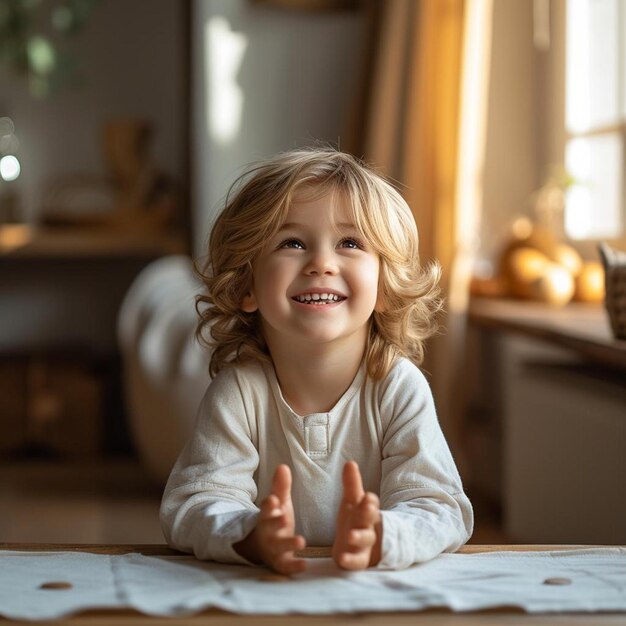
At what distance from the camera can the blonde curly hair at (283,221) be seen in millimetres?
1063

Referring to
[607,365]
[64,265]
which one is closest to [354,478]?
[607,365]

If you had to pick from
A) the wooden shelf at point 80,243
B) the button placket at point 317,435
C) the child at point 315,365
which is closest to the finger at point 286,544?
the child at point 315,365

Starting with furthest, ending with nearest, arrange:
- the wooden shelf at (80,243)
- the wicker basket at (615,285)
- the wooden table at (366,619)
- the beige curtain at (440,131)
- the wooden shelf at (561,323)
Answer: the wooden shelf at (80,243)
the beige curtain at (440,131)
the wooden shelf at (561,323)
the wicker basket at (615,285)
the wooden table at (366,619)

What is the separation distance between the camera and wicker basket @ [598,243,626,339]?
1847mm

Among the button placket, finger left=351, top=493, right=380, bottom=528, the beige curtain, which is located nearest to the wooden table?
finger left=351, top=493, right=380, bottom=528

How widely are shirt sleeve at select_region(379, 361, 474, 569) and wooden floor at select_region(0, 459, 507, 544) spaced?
1.74 m

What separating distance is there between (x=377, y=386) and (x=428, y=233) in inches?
81.4

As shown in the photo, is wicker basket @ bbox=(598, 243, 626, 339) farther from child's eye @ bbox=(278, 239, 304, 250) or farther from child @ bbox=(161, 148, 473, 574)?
child's eye @ bbox=(278, 239, 304, 250)

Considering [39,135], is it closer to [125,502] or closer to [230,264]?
[125,502]

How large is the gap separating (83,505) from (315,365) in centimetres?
236

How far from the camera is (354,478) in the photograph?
892mm

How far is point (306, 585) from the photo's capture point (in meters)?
0.84

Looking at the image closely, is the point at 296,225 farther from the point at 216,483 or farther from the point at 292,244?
the point at 216,483

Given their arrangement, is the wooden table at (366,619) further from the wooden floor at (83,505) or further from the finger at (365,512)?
the wooden floor at (83,505)
